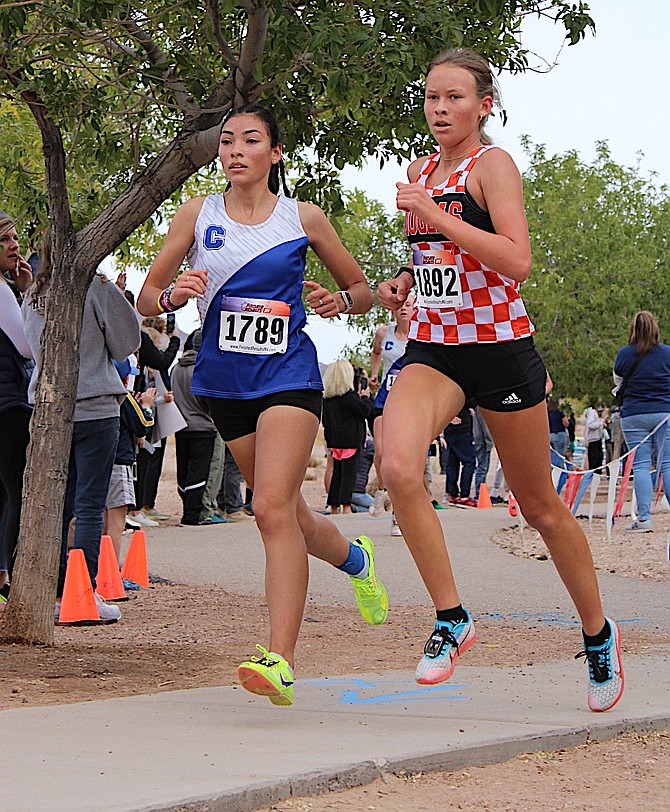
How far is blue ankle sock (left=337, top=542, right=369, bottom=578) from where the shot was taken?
5656mm

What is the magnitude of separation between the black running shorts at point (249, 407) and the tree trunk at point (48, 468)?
61.6 inches

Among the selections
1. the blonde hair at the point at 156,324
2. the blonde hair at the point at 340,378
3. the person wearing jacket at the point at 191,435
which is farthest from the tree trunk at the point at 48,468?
the blonde hair at the point at 340,378

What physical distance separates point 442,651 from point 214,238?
176 centimetres

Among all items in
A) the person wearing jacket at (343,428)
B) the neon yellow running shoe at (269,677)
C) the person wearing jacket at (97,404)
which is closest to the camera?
the neon yellow running shoe at (269,677)

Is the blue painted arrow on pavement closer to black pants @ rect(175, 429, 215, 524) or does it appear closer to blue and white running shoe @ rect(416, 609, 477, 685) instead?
blue and white running shoe @ rect(416, 609, 477, 685)

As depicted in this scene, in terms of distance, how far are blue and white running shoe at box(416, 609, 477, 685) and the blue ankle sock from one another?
113cm

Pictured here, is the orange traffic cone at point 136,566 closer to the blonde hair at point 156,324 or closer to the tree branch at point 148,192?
the tree branch at point 148,192

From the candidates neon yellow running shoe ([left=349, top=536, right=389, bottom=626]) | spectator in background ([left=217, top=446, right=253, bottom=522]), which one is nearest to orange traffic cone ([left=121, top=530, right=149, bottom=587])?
neon yellow running shoe ([left=349, top=536, right=389, bottom=626])

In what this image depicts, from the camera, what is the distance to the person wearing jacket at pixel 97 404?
726 centimetres

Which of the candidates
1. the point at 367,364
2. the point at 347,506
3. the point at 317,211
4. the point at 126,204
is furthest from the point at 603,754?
the point at 367,364

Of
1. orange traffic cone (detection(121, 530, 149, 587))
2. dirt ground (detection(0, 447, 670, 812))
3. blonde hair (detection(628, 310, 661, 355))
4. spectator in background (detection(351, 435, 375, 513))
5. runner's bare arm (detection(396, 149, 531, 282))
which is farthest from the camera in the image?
spectator in background (detection(351, 435, 375, 513))

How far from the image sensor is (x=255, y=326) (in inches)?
184

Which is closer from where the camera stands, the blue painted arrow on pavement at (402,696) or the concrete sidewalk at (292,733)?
the concrete sidewalk at (292,733)

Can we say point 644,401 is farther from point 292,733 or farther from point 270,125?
point 292,733
